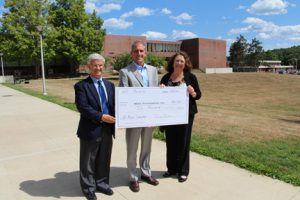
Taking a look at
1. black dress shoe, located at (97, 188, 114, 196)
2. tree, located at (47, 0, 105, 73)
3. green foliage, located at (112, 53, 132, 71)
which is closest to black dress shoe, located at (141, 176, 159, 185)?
black dress shoe, located at (97, 188, 114, 196)

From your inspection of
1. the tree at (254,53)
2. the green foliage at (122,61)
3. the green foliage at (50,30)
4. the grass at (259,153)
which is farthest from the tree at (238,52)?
the grass at (259,153)

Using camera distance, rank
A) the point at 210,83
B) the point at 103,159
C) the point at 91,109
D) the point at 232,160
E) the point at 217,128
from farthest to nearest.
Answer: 1. the point at 210,83
2. the point at 217,128
3. the point at 232,160
4. the point at 103,159
5. the point at 91,109

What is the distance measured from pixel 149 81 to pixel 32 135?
4.98m

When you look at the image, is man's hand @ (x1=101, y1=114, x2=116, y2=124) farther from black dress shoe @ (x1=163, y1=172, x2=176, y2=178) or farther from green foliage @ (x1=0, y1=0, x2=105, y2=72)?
green foliage @ (x1=0, y1=0, x2=105, y2=72)

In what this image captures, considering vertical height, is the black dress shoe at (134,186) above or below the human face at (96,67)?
below

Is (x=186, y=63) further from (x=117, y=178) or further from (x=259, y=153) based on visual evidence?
(x=259, y=153)

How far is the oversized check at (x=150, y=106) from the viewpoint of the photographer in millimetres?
4234

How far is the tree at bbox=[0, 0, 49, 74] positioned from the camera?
165ft

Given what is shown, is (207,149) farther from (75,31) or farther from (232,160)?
(75,31)

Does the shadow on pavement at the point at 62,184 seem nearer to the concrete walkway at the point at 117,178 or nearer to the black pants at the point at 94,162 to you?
the concrete walkway at the point at 117,178

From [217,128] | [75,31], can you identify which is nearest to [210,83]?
[75,31]

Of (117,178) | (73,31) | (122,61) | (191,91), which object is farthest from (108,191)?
(73,31)

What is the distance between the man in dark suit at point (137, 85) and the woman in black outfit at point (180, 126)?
315 millimetres

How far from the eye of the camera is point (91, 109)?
4.00m
